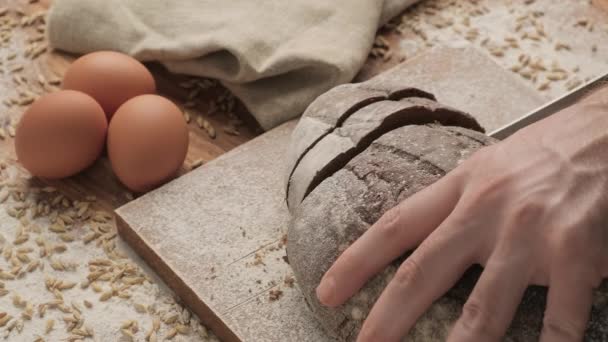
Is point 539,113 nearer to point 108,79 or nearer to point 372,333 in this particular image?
point 372,333

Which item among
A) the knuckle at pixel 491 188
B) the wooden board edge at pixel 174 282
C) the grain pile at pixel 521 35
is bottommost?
the wooden board edge at pixel 174 282

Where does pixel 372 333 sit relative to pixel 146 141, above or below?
above

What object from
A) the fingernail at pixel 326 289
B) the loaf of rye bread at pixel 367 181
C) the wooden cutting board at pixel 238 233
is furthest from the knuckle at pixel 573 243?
the wooden cutting board at pixel 238 233

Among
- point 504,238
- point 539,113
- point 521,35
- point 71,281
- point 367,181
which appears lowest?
point 71,281

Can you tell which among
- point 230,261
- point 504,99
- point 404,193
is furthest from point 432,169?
point 504,99

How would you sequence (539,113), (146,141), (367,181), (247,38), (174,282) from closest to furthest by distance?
(367,181) < (174,282) < (146,141) < (539,113) < (247,38)

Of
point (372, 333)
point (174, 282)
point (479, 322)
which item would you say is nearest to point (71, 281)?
point (174, 282)

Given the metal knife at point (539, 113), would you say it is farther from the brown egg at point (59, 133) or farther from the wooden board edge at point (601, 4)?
the brown egg at point (59, 133)
